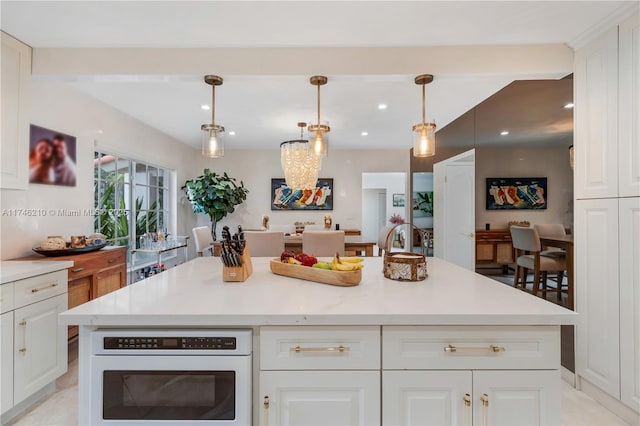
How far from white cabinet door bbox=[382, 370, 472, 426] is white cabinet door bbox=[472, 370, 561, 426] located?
6 centimetres

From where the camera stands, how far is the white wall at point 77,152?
2506mm

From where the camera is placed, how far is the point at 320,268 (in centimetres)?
167

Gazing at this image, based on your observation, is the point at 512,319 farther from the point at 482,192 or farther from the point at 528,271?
the point at 482,192

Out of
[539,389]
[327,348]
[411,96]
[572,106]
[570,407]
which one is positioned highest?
[411,96]

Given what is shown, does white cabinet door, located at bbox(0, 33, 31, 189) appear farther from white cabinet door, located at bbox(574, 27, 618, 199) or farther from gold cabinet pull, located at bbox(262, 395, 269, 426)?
white cabinet door, located at bbox(574, 27, 618, 199)

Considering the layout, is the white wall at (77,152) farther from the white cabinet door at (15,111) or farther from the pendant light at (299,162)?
the pendant light at (299,162)

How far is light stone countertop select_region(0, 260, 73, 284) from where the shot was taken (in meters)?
1.73

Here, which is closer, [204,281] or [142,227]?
[204,281]

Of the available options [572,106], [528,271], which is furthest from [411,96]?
[528,271]

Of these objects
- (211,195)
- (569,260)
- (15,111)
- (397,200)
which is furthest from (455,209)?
(397,200)

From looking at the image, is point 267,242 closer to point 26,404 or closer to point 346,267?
point 346,267

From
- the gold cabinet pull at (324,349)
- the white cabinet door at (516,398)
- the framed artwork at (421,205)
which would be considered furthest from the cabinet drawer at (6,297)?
the framed artwork at (421,205)

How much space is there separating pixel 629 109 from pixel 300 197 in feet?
16.8

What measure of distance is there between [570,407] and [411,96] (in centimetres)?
295
